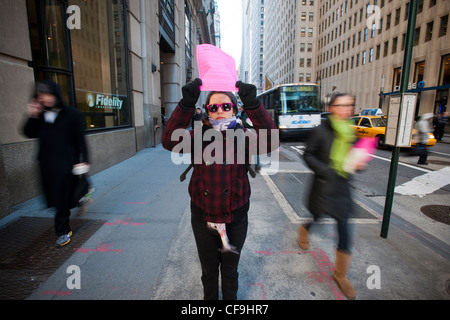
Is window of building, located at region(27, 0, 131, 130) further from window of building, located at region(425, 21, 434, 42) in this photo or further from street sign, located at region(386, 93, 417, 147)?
window of building, located at region(425, 21, 434, 42)

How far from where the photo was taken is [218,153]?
1.78 metres

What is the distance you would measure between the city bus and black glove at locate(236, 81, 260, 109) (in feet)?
41.9

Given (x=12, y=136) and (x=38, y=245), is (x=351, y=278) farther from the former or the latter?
(x=12, y=136)

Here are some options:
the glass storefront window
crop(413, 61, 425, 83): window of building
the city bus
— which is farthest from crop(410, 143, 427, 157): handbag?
crop(413, 61, 425, 83): window of building

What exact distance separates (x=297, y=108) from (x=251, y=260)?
498 inches

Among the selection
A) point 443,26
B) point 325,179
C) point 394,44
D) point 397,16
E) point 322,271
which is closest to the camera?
point 325,179

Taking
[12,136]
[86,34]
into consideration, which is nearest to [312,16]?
[86,34]

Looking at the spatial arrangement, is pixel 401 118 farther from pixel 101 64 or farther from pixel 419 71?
pixel 419 71

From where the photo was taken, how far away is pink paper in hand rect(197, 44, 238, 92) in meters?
1.65

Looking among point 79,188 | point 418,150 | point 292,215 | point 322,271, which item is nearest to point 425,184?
point 418,150

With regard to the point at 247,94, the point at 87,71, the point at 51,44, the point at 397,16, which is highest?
the point at 397,16

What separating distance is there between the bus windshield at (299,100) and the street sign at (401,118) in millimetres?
11190

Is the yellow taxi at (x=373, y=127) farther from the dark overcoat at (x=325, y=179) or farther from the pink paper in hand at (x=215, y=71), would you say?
the pink paper in hand at (x=215, y=71)
